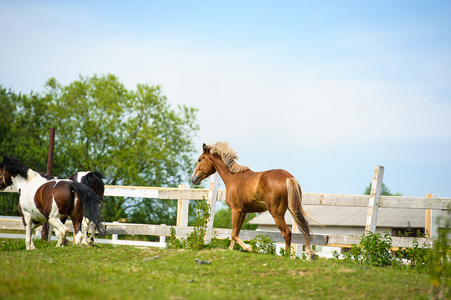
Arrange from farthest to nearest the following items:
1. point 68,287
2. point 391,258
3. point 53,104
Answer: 1. point 53,104
2. point 391,258
3. point 68,287

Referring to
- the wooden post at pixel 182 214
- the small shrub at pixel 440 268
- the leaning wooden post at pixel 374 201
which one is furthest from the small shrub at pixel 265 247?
the small shrub at pixel 440 268

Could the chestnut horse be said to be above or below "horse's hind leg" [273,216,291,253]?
above

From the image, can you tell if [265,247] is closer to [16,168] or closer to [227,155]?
[227,155]

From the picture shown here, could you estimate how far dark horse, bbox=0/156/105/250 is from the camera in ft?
35.4

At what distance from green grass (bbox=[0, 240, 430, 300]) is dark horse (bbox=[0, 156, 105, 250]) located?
2147 mm

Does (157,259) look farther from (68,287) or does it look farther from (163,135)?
(163,135)

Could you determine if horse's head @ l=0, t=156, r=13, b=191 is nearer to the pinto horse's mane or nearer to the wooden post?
the pinto horse's mane

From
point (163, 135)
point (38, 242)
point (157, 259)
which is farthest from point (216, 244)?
point (163, 135)

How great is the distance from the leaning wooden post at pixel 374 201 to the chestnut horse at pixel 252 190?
1612mm

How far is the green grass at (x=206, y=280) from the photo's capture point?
5.89 m

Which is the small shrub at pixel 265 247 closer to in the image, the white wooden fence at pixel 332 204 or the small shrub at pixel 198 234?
the white wooden fence at pixel 332 204

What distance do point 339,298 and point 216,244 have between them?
4.73m

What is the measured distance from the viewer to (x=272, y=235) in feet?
34.8

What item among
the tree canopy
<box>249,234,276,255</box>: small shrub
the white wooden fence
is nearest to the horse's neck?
the white wooden fence
